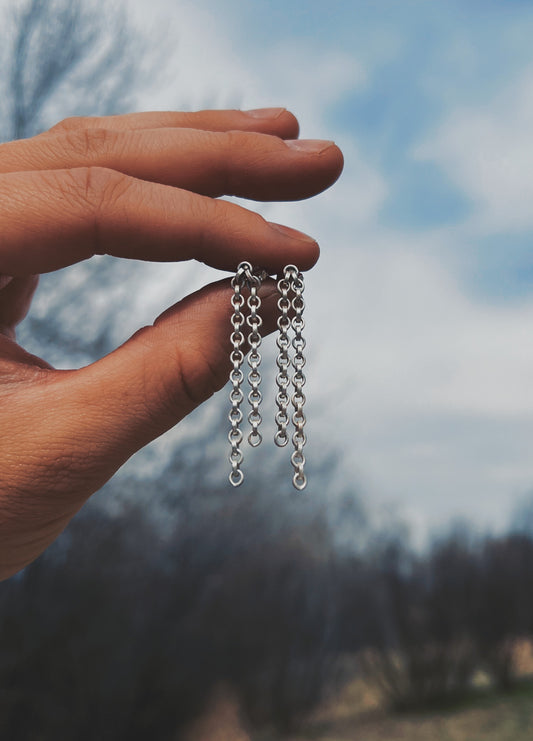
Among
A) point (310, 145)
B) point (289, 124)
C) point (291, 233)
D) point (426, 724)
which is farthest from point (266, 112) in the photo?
point (426, 724)

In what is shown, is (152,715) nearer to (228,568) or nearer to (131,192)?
(228,568)

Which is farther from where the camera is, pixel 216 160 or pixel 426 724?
pixel 426 724

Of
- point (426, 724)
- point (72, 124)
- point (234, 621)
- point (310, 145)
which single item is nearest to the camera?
point (310, 145)

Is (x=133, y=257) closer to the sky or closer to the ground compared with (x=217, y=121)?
closer to the ground

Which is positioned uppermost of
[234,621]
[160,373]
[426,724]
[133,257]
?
[133,257]

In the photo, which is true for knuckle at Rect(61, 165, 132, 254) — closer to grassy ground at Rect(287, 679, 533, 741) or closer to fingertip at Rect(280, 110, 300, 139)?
fingertip at Rect(280, 110, 300, 139)

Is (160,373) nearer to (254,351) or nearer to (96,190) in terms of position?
(254,351)
